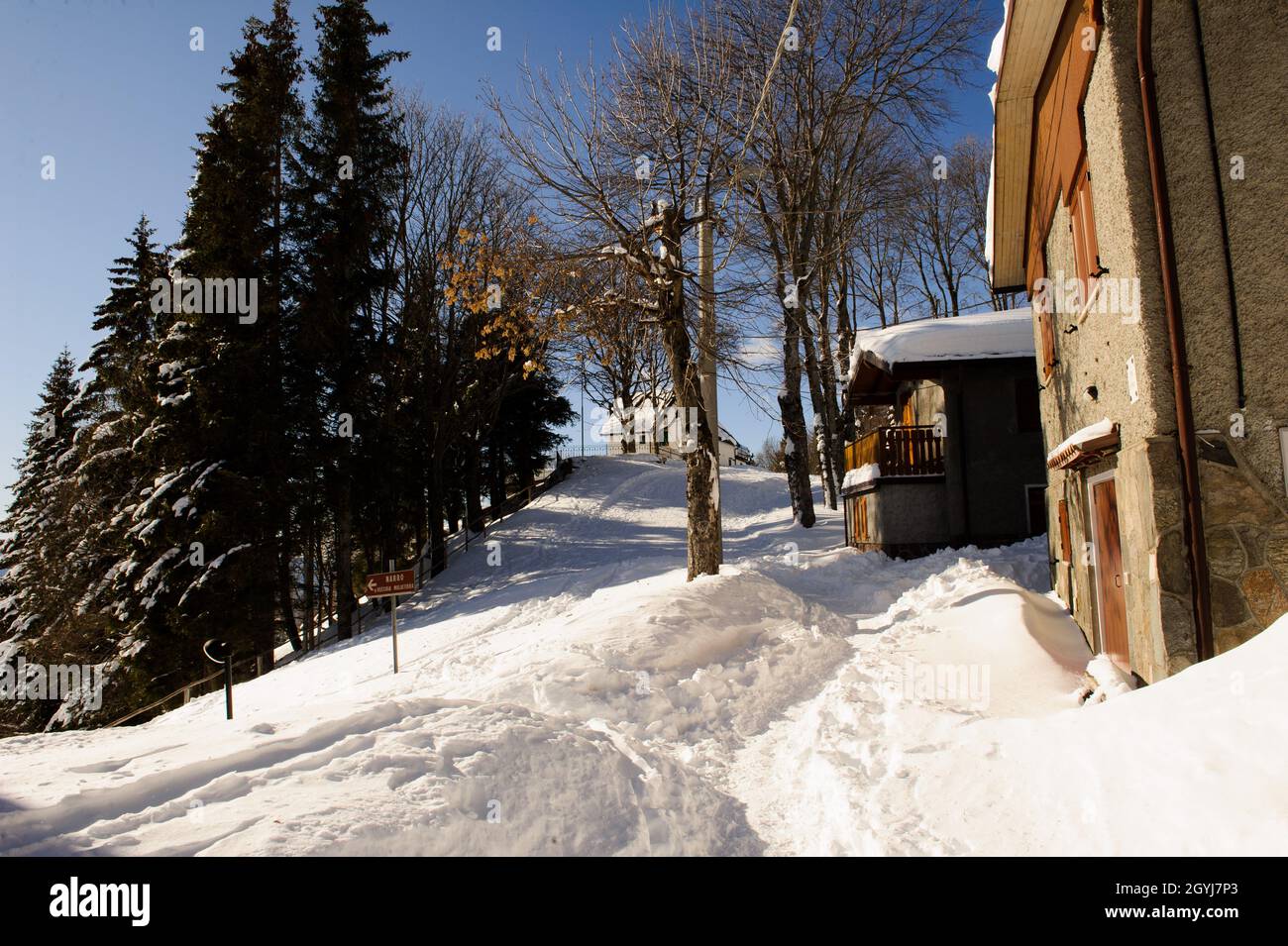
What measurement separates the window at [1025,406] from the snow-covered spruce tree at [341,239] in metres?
17.3

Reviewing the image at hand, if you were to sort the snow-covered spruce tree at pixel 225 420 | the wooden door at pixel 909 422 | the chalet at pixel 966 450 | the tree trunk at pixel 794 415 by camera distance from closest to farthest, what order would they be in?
the chalet at pixel 966 450, the wooden door at pixel 909 422, the snow-covered spruce tree at pixel 225 420, the tree trunk at pixel 794 415

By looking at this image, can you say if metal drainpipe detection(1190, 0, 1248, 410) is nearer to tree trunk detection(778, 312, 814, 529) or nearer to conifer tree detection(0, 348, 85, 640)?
tree trunk detection(778, 312, 814, 529)

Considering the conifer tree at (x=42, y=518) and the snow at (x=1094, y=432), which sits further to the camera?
the conifer tree at (x=42, y=518)

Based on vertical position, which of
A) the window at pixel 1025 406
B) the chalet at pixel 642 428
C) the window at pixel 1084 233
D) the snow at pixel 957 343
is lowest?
the window at pixel 1025 406

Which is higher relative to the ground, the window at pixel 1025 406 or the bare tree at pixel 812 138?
the bare tree at pixel 812 138

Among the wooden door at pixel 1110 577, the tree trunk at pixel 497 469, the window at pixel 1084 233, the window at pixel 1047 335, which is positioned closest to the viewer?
the wooden door at pixel 1110 577

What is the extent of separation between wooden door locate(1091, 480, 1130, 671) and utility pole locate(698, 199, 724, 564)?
Result: 570 cm

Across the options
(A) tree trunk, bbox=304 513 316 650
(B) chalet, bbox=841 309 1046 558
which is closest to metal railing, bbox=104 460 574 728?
(A) tree trunk, bbox=304 513 316 650

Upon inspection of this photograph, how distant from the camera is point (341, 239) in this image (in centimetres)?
2095

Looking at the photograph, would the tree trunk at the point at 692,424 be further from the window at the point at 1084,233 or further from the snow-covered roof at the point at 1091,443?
the window at the point at 1084,233

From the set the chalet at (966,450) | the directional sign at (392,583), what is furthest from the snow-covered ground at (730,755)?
the chalet at (966,450)

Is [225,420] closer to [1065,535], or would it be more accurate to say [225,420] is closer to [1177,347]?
[1065,535]

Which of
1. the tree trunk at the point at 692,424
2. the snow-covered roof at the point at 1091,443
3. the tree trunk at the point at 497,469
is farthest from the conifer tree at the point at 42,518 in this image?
the snow-covered roof at the point at 1091,443

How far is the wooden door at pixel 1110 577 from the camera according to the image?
6848mm
